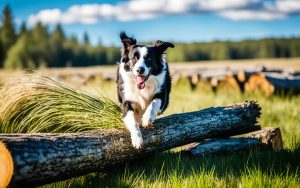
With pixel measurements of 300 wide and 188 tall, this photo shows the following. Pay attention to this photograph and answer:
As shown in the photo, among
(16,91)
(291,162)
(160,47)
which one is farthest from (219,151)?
(16,91)

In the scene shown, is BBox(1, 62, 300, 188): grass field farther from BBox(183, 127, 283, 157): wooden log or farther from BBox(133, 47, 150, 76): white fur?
BBox(133, 47, 150, 76): white fur

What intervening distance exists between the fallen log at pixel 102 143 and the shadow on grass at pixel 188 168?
18 centimetres

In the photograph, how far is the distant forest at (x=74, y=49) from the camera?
66.6 m

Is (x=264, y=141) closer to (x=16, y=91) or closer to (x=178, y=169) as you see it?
(x=178, y=169)

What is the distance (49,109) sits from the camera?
5242 mm

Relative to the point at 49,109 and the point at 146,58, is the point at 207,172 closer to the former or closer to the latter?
the point at 146,58

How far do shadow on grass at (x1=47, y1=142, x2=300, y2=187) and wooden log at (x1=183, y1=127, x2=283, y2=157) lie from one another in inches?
7.9

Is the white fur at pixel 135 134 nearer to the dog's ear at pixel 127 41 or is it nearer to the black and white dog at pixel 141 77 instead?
the black and white dog at pixel 141 77

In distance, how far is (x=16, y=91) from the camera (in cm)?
545

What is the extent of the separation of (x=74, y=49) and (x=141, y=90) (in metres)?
83.4

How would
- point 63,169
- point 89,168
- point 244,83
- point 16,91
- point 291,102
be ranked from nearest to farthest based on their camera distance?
point 63,169
point 89,168
point 16,91
point 291,102
point 244,83

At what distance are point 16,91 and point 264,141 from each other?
340 cm

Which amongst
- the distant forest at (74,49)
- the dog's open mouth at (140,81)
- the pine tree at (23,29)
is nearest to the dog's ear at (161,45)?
the dog's open mouth at (140,81)

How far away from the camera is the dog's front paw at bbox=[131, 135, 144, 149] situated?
445 cm
